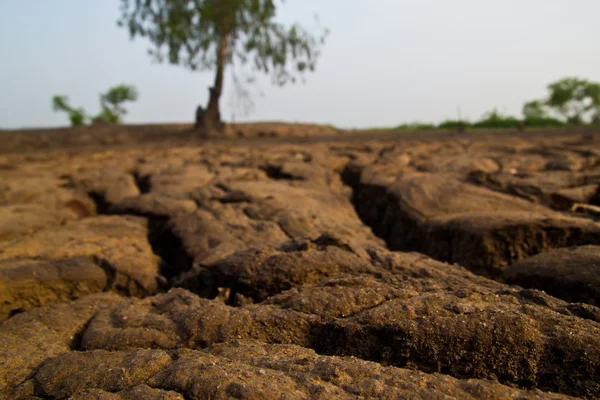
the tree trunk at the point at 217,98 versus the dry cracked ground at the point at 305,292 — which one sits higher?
the tree trunk at the point at 217,98

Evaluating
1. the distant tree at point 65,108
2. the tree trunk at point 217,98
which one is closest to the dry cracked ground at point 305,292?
the tree trunk at point 217,98

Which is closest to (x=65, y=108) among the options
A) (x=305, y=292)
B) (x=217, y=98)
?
(x=217, y=98)

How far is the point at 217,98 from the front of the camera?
44.5 feet

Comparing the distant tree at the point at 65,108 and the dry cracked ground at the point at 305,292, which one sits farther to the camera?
the distant tree at the point at 65,108

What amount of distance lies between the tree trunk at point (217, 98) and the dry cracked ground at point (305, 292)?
925 cm

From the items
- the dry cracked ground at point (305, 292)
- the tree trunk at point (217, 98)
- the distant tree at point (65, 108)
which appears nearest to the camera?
the dry cracked ground at point (305, 292)

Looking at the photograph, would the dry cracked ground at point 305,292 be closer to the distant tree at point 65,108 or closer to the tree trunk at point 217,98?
the tree trunk at point 217,98

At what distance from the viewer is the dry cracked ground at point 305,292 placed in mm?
1179

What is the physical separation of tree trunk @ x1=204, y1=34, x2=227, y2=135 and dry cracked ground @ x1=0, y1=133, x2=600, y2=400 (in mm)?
9246

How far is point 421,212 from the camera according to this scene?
3.13 metres

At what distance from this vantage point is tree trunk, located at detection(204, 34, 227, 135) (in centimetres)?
1324

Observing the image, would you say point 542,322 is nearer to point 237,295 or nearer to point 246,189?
point 237,295

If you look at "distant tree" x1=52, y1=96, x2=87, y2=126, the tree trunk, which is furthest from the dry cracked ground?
"distant tree" x1=52, y1=96, x2=87, y2=126

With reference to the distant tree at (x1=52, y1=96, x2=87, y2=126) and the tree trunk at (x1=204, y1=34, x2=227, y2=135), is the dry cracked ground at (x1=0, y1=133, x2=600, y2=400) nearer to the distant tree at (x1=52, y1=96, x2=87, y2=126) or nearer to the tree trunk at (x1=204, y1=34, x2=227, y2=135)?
the tree trunk at (x1=204, y1=34, x2=227, y2=135)
